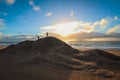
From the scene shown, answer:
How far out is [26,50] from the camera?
17.2 metres

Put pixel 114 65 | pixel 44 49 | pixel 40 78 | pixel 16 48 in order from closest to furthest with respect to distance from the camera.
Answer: pixel 40 78, pixel 114 65, pixel 44 49, pixel 16 48

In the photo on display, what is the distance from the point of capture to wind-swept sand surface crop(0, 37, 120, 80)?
9.28 metres

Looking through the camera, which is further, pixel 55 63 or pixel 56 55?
pixel 56 55

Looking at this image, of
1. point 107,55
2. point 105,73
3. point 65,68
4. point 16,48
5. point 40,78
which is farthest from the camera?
point 16,48

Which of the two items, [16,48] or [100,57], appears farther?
[16,48]

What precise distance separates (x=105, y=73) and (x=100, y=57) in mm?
4477

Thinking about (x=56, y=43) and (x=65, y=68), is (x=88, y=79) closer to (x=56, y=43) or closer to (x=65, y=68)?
(x=65, y=68)

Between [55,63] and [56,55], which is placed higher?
[56,55]

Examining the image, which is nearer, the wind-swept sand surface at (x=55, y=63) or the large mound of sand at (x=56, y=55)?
the wind-swept sand surface at (x=55, y=63)

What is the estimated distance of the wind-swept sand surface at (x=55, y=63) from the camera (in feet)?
30.5

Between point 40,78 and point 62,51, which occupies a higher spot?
point 62,51

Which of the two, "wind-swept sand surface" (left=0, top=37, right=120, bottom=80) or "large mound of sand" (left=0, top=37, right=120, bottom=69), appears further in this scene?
"large mound of sand" (left=0, top=37, right=120, bottom=69)

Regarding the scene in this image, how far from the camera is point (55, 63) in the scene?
42.5 ft

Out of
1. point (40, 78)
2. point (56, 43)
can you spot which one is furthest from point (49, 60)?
point (40, 78)
